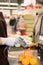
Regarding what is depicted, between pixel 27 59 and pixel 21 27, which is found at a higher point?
pixel 21 27

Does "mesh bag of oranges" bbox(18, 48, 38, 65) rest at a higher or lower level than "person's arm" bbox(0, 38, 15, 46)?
lower

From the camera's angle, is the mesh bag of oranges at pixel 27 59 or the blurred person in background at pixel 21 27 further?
the blurred person in background at pixel 21 27

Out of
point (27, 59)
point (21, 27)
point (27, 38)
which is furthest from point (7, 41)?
point (21, 27)

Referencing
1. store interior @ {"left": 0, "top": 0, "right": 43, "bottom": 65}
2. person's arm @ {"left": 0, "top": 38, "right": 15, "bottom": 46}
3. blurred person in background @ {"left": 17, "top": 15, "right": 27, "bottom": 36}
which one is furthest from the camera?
blurred person in background @ {"left": 17, "top": 15, "right": 27, "bottom": 36}

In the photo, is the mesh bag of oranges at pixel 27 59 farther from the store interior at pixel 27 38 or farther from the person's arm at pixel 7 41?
the person's arm at pixel 7 41

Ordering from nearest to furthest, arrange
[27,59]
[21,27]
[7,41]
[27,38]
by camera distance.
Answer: [7,41], [27,59], [27,38], [21,27]

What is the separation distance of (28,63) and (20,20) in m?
0.68

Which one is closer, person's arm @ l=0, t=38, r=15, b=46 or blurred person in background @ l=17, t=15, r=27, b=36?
person's arm @ l=0, t=38, r=15, b=46

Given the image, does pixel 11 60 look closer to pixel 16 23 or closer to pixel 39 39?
pixel 39 39

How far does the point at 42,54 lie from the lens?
1343mm

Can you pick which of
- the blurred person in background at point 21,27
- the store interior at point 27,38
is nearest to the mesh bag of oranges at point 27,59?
the store interior at point 27,38

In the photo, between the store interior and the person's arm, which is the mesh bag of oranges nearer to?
the store interior

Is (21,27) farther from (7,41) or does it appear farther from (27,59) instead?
(7,41)

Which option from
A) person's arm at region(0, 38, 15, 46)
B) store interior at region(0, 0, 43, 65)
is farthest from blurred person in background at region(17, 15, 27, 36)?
person's arm at region(0, 38, 15, 46)
